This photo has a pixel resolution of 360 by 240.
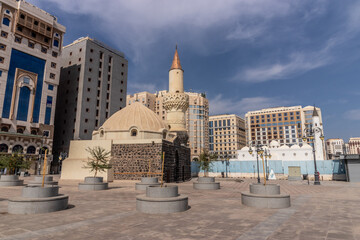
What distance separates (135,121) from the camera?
3297cm

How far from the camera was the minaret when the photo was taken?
3562 cm

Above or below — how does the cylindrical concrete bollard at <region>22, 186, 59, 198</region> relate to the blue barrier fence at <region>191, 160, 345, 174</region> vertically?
below

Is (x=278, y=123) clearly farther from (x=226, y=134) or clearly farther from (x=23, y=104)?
(x=23, y=104)

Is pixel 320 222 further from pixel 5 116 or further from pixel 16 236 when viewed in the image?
pixel 5 116

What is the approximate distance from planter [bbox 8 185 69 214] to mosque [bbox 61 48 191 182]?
50.9 ft

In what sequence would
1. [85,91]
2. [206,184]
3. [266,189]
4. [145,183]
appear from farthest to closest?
[85,91] < [206,184] < [145,183] < [266,189]

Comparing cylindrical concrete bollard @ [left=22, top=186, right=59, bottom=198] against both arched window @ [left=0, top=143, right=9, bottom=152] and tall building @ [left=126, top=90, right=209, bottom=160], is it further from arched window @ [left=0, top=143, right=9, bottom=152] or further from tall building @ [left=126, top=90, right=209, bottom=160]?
tall building @ [left=126, top=90, right=209, bottom=160]

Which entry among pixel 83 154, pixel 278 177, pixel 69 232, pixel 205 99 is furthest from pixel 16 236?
pixel 205 99

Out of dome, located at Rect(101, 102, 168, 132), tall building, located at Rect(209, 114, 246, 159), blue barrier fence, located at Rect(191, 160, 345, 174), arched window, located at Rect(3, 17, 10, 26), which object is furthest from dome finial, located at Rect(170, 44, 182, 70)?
tall building, located at Rect(209, 114, 246, 159)

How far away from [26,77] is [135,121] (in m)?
30.0

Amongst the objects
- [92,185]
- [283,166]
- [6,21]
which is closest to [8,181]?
[92,185]

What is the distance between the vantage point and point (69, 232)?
677cm

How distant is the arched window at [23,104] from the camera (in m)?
46.2

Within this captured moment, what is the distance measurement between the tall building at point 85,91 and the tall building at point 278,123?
74499 mm
